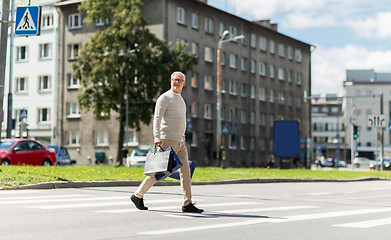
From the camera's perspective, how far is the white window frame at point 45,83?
60.3 meters

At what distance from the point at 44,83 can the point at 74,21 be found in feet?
21.8

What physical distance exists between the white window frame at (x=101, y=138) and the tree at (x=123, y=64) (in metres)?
10.3

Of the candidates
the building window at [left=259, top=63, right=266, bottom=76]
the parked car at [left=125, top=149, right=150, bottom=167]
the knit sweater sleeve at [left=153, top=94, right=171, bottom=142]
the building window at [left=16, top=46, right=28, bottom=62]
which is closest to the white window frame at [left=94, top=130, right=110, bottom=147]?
the parked car at [left=125, top=149, right=150, bottom=167]

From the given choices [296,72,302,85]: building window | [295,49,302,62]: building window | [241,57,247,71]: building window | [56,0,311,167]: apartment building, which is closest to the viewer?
[56,0,311,167]: apartment building

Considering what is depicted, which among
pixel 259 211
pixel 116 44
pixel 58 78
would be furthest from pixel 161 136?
pixel 58 78

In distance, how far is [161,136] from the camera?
9.38m

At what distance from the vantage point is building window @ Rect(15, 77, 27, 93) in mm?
62219

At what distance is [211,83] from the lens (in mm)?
59781

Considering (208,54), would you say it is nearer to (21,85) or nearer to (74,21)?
(74,21)

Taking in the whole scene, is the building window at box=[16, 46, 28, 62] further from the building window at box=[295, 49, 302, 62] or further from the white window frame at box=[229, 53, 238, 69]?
the building window at box=[295, 49, 302, 62]

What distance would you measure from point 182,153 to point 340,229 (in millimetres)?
2584

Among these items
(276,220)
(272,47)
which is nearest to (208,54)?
(272,47)

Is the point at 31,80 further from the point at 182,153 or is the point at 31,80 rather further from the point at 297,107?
the point at 182,153

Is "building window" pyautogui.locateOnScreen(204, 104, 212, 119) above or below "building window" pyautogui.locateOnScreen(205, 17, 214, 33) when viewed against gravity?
below
